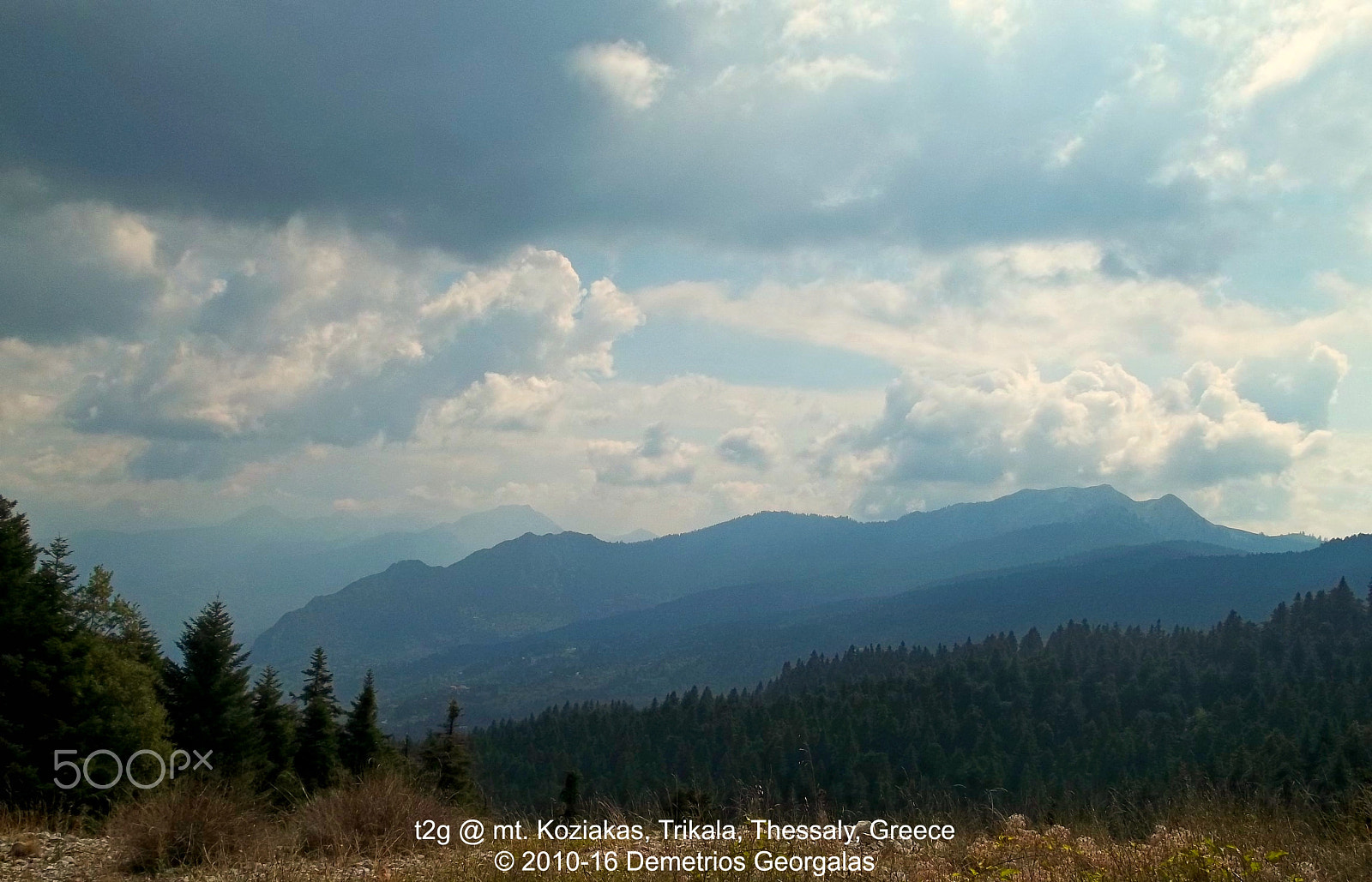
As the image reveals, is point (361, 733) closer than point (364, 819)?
No

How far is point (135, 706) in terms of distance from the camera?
95.9 feet

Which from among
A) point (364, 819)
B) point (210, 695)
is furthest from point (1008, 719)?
point (364, 819)

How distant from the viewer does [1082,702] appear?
153875mm

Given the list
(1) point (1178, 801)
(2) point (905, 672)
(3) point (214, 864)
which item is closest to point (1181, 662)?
(2) point (905, 672)

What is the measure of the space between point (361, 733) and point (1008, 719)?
125 meters

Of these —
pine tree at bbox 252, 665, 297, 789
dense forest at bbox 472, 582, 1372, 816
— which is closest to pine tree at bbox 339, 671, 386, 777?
pine tree at bbox 252, 665, 297, 789

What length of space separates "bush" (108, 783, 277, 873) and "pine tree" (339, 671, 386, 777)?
39550 mm

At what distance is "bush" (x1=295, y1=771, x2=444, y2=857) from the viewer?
12.5m

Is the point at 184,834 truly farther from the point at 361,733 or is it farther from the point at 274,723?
the point at 361,733

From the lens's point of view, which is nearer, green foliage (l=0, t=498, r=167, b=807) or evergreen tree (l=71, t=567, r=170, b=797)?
green foliage (l=0, t=498, r=167, b=807)

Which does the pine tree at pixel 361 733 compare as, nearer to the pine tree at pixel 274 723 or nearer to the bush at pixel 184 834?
the pine tree at pixel 274 723

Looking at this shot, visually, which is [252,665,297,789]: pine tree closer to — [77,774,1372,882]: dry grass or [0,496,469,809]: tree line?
[0,496,469,809]: tree line

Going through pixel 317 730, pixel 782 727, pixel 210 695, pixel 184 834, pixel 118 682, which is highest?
pixel 118 682

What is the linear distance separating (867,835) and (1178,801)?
5.20m
